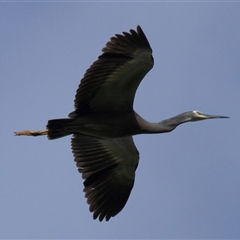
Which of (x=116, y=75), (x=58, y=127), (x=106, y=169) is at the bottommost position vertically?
(x=106, y=169)

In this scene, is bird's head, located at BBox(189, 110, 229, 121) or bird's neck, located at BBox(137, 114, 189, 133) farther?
bird's head, located at BBox(189, 110, 229, 121)

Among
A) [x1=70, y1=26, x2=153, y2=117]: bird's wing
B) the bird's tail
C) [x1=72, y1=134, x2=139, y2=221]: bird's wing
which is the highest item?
[x1=70, y1=26, x2=153, y2=117]: bird's wing

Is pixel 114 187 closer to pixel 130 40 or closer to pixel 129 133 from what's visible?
pixel 129 133

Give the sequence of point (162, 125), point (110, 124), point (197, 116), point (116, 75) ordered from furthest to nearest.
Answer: point (197, 116), point (162, 125), point (110, 124), point (116, 75)

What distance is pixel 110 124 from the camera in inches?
642

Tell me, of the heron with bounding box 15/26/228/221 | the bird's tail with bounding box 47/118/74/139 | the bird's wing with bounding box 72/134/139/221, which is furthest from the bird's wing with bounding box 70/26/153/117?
the bird's wing with bounding box 72/134/139/221

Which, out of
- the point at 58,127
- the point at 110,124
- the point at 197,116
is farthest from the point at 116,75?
the point at 197,116

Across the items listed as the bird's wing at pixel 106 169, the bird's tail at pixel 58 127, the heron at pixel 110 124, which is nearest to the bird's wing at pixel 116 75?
the heron at pixel 110 124

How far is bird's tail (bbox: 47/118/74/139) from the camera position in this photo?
52.2 feet

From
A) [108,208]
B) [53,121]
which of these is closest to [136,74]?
[53,121]

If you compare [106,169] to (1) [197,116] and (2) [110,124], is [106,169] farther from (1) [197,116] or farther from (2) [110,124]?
(1) [197,116]

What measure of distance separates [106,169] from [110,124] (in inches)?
53.6

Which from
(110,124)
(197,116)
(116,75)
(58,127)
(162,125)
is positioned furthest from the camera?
(197,116)

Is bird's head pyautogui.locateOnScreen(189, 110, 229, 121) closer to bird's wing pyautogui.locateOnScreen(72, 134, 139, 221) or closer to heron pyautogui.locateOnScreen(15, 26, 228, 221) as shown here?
heron pyautogui.locateOnScreen(15, 26, 228, 221)
